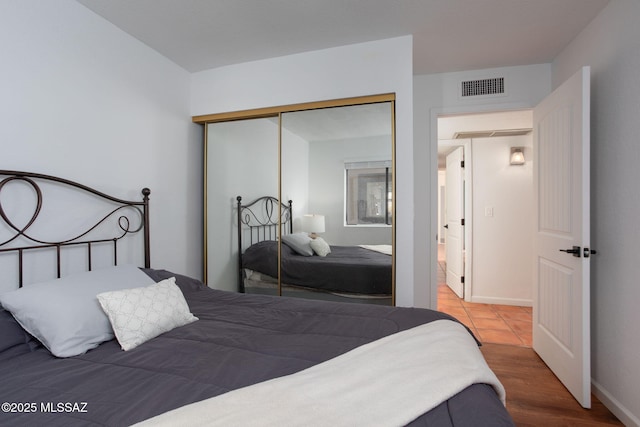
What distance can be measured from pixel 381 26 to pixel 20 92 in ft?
7.16

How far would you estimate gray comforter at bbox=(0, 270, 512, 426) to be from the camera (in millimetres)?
864

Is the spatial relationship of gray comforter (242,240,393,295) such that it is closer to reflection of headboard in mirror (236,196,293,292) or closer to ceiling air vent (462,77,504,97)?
reflection of headboard in mirror (236,196,293,292)

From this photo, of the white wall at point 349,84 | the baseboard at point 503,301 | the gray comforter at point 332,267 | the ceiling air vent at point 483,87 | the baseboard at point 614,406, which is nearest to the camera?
the baseboard at point 614,406

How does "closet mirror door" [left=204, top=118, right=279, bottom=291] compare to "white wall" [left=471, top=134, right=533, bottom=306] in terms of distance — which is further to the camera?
"white wall" [left=471, top=134, right=533, bottom=306]

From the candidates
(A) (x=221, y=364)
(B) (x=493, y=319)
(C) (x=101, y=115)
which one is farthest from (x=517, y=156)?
(C) (x=101, y=115)

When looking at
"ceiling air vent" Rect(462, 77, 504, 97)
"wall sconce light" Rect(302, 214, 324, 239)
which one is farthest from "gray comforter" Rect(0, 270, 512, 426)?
"ceiling air vent" Rect(462, 77, 504, 97)

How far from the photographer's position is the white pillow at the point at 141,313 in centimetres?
133

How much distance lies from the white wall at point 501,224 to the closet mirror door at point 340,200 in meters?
2.32

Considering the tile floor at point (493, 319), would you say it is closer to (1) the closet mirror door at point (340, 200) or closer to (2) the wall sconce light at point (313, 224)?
(1) the closet mirror door at point (340, 200)

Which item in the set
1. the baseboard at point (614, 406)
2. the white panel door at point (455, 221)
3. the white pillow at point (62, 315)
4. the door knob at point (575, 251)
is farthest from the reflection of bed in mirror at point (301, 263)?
the white panel door at point (455, 221)

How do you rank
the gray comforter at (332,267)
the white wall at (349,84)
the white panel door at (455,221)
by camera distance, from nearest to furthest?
the white wall at (349,84), the gray comforter at (332,267), the white panel door at (455,221)

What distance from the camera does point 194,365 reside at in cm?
112

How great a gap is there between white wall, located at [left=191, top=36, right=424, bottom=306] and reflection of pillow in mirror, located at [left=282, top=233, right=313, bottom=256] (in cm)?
79

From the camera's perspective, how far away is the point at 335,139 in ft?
9.07
